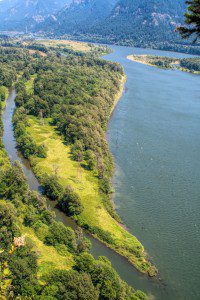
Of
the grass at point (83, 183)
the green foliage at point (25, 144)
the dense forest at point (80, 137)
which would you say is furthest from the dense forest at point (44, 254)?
the grass at point (83, 183)

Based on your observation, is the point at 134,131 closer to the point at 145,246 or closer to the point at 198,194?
the point at 198,194

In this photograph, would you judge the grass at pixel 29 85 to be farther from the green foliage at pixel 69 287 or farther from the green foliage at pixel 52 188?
the green foliage at pixel 69 287

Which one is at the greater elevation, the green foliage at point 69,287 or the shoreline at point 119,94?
the shoreline at point 119,94

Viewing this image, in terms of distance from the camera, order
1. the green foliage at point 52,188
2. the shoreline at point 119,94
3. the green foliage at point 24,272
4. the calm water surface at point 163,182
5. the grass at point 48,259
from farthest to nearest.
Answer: the shoreline at point 119,94 < the green foliage at point 52,188 < the calm water surface at point 163,182 < the grass at point 48,259 < the green foliage at point 24,272

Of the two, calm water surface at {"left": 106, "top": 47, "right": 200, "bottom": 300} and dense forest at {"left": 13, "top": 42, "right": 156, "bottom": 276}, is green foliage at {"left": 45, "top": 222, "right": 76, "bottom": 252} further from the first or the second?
calm water surface at {"left": 106, "top": 47, "right": 200, "bottom": 300}

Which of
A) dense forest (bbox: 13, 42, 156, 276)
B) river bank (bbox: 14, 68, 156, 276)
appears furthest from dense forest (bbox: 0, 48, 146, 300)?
river bank (bbox: 14, 68, 156, 276)

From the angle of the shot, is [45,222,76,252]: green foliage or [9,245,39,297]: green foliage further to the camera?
[45,222,76,252]: green foliage

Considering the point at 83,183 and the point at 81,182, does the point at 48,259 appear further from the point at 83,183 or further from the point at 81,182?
the point at 81,182
